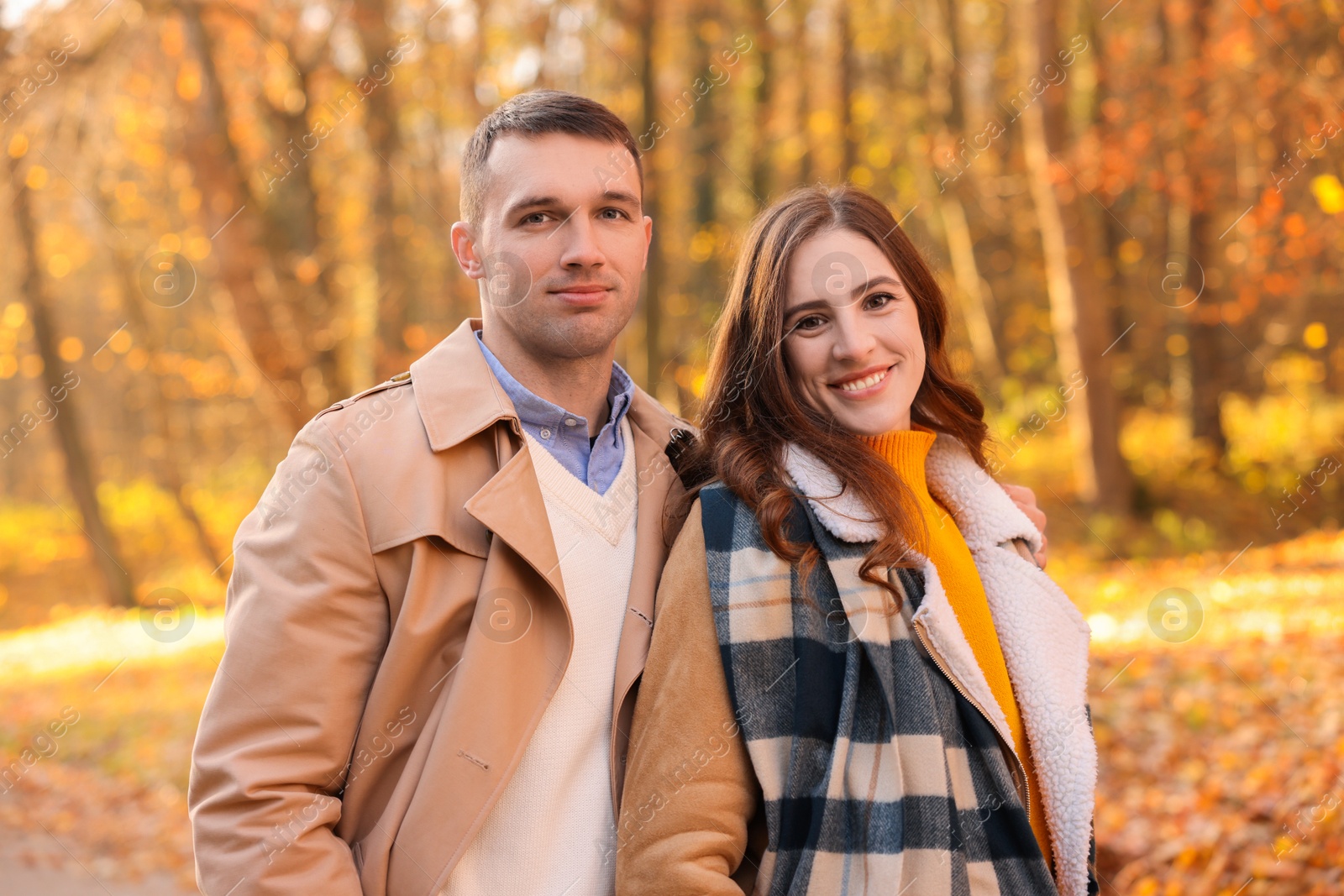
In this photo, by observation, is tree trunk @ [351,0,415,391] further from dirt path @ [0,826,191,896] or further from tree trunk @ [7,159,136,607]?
dirt path @ [0,826,191,896]

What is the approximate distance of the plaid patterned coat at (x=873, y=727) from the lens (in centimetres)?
195

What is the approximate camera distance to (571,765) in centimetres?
216

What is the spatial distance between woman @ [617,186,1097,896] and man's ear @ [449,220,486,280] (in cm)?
62

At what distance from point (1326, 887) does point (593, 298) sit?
360cm

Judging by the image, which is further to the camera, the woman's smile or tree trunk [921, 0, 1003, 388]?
tree trunk [921, 0, 1003, 388]

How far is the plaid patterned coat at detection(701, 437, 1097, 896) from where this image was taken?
1.95m

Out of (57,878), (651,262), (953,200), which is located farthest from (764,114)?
(57,878)

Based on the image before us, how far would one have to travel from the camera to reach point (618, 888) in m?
1.98

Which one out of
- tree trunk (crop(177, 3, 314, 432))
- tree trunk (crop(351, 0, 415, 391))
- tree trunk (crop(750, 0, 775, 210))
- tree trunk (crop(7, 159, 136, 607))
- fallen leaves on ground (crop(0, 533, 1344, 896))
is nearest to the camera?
fallen leaves on ground (crop(0, 533, 1344, 896))

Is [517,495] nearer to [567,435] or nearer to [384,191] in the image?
[567,435]

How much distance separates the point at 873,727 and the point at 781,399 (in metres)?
0.75

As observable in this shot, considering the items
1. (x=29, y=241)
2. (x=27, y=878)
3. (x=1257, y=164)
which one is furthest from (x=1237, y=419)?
(x=29, y=241)

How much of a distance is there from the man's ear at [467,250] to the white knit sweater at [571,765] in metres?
0.47

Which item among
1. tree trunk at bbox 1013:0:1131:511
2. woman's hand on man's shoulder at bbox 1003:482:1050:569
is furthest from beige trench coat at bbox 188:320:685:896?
tree trunk at bbox 1013:0:1131:511
